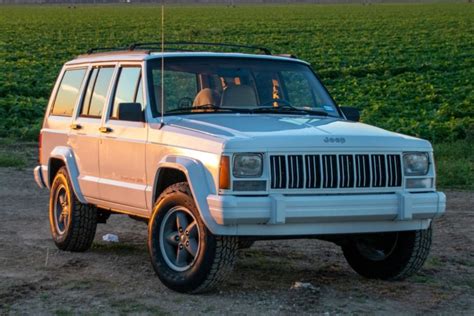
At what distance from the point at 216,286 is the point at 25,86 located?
2310 cm

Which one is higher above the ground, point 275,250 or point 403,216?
point 403,216

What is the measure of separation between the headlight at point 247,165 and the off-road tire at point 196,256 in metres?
0.44

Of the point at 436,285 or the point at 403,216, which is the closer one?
the point at 403,216

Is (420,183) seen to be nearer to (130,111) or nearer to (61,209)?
(130,111)

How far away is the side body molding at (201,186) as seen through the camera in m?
7.23

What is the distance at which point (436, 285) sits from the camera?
27.0ft

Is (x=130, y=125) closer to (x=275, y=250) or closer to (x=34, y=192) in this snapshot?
(x=275, y=250)

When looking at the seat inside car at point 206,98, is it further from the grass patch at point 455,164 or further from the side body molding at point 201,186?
the grass patch at point 455,164

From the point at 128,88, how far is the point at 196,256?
209 cm

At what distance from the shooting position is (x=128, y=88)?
903 cm

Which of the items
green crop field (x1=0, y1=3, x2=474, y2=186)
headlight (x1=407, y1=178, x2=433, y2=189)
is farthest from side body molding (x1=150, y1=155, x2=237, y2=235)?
green crop field (x1=0, y1=3, x2=474, y2=186)

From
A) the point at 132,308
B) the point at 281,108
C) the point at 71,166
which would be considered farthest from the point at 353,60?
the point at 132,308

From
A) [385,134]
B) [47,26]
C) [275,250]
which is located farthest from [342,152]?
[47,26]

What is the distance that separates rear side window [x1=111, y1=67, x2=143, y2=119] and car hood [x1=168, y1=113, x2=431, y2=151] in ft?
2.08
